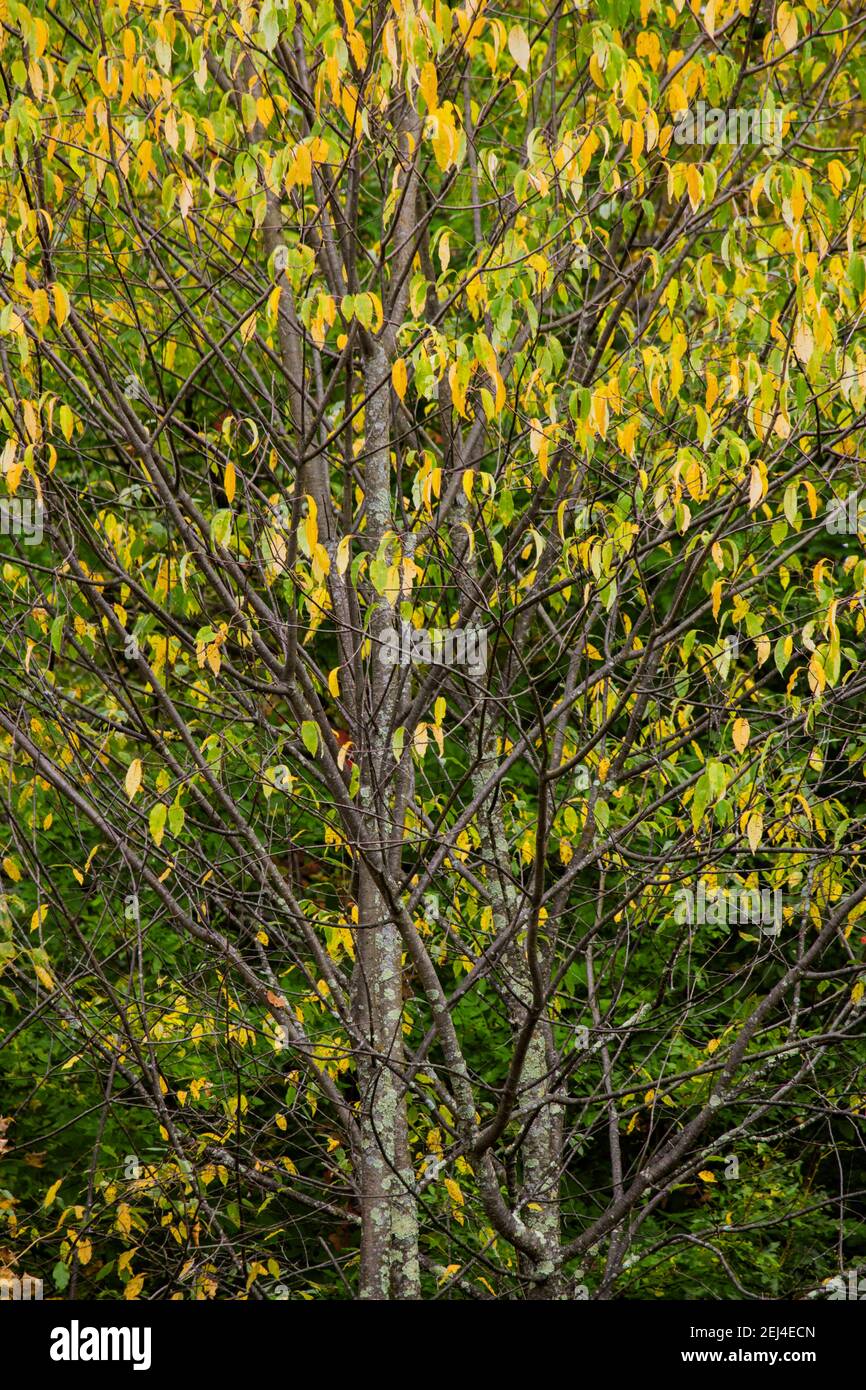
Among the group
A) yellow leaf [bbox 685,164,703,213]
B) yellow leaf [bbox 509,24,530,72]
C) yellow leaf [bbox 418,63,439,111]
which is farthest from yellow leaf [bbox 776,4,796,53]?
yellow leaf [bbox 418,63,439,111]

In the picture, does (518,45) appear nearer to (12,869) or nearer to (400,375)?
(400,375)

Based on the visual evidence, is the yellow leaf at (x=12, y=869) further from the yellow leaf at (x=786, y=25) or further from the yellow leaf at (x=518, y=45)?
the yellow leaf at (x=786, y=25)

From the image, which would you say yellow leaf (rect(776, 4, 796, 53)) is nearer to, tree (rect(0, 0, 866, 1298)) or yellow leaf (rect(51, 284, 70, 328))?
tree (rect(0, 0, 866, 1298))

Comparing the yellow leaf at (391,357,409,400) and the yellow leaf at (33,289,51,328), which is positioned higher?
the yellow leaf at (33,289,51,328)

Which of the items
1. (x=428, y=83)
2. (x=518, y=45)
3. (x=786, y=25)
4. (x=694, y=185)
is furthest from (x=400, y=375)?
(x=786, y=25)

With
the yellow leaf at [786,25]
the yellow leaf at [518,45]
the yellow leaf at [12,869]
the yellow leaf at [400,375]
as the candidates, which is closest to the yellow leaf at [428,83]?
the yellow leaf at [518,45]

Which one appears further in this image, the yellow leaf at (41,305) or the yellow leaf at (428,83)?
the yellow leaf at (41,305)

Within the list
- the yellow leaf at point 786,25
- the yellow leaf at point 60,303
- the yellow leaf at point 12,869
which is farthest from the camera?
the yellow leaf at point 12,869

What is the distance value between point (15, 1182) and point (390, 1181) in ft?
10.3

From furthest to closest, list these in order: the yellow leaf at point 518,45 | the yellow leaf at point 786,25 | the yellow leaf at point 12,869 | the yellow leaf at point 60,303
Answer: the yellow leaf at point 12,869, the yellow leaf at point 786,25, the yellow leaf at point 60,303, the yellow leaf at point 518,45

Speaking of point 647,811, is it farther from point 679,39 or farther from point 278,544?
point 679,39

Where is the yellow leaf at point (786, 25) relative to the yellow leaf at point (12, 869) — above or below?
above

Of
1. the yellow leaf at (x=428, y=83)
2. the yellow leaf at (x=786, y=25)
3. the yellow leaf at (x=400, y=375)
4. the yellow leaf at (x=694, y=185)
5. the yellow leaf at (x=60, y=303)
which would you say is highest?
the yellow leaf at (x=786, y=25)

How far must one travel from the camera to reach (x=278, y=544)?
13.3 ft
